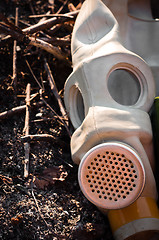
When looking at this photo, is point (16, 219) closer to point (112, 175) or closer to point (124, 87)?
point (112, 175)

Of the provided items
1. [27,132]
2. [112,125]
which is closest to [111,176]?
[112,125]

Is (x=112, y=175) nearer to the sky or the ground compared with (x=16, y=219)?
→ nearer to the sky

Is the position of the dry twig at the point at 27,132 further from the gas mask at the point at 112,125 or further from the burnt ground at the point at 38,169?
the gas mask at the point at 112,125

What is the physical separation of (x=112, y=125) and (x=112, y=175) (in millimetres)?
158

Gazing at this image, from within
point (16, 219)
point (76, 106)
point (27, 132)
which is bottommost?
point (16, 219)

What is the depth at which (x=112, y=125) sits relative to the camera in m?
1.08

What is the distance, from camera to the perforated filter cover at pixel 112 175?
1045mm

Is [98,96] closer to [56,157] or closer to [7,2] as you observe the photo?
[56,157]

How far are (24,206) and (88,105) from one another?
43cm

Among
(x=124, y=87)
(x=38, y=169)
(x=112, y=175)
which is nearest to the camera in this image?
(x=112, y=175)

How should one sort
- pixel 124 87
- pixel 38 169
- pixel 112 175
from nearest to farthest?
pixel 112 175
pixel 124 87
pixel 38 169

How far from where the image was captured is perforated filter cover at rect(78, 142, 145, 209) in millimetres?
1045

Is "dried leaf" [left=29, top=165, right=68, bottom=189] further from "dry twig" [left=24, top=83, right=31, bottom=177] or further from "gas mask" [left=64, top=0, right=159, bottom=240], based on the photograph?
"gas mask" [left=64, top=0, right=159, bottom=240]

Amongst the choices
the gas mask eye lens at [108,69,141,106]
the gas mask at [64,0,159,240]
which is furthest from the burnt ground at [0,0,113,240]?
the gas mask eye lens at [108,69,141,106]
